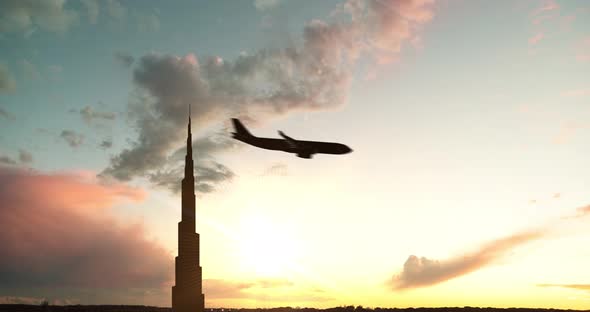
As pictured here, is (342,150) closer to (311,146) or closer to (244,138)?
(311,146)

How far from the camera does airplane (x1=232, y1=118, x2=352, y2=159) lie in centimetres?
10888

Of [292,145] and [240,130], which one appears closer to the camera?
[292,145]

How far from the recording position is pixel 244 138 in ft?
380

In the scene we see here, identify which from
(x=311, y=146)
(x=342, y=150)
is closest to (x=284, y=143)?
(x=311, y=146)

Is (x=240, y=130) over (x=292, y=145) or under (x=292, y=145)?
over

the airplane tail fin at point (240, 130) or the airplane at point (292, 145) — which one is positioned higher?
the airplane tail fin at point (240, 130)

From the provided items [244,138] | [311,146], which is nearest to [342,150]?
[311,146]

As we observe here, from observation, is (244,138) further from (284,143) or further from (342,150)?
(342,150)

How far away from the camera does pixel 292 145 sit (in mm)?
109188

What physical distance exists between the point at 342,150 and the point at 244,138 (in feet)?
70.2

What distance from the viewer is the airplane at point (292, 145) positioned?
108875 mm

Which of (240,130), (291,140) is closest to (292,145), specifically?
(291,140)

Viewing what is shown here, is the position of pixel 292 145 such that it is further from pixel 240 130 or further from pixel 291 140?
pixel 240 130

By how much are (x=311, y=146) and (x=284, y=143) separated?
223 inches
